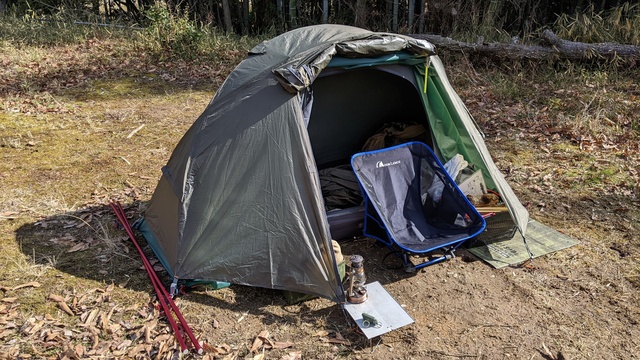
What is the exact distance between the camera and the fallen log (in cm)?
735

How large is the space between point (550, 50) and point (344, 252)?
5480mm

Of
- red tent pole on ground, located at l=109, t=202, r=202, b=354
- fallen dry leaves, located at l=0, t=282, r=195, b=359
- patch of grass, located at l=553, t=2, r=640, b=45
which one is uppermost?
patch of grass, located at l=553, t=2, r=640, b=45

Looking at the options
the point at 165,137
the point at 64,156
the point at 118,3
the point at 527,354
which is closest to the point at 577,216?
the point at 527,354

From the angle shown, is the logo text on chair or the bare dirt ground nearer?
the bare dirt ground

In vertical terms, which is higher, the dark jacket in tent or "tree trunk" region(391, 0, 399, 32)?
"tree trunk" region(391, 0, 399, 32)

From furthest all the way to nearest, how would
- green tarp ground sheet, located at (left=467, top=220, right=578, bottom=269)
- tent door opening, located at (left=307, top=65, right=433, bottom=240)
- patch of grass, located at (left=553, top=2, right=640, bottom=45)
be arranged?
1. patch of grass, located at (left=553, top=2, right=640, bottom=45)
2. tent door opening, located at (left=307, top=65, right=433, bottom=240)
3. green tarp ground sheet, located at (left=467, top=220, right=578, bottom=269)

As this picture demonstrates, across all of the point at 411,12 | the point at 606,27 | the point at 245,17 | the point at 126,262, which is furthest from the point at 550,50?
the point at 126,262

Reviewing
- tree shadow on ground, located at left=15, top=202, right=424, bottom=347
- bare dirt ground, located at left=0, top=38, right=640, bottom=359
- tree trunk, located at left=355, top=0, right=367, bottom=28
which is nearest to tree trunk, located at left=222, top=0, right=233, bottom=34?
tree trunk, located at left=355, top=0, right=367, bottom=28

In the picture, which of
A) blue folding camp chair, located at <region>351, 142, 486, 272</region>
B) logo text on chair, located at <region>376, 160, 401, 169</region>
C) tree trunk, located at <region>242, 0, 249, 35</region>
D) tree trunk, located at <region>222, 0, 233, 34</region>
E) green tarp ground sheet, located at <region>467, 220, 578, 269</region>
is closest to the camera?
blue folding camp chair, located at <region>351, 142, 486, 272</region>

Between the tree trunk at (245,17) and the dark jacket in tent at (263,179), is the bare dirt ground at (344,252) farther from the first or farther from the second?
the tree trunk at (245,17)

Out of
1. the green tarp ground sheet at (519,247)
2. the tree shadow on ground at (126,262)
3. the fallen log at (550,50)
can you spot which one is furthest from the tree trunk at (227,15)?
the green tarp ground sheet at (519,247)

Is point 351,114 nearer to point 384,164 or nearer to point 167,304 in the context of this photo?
point 384,164

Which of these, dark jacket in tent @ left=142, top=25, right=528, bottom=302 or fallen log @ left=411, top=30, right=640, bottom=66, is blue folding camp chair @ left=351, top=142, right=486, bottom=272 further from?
fallen log @ left=411, top=30, right=640, bottom=66

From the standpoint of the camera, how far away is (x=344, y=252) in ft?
13.3
